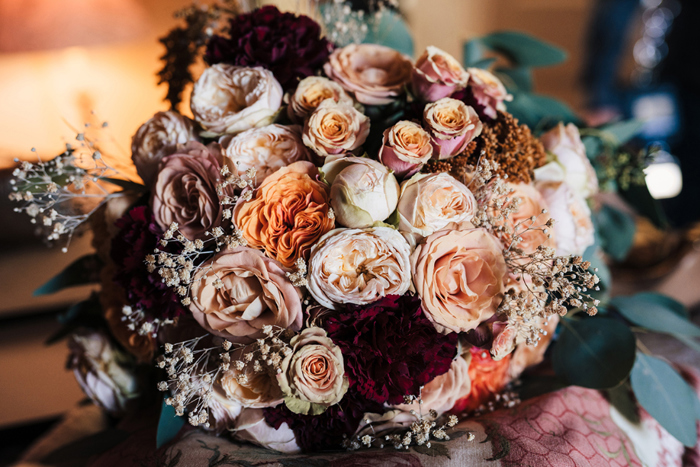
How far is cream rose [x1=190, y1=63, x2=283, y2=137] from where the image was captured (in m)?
0.55

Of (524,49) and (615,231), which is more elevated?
(524,49)

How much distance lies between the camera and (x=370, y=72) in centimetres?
60

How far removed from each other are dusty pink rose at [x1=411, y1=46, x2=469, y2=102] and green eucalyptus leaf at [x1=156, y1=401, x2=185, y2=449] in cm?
51

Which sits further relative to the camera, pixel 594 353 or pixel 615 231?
pixel 615 231

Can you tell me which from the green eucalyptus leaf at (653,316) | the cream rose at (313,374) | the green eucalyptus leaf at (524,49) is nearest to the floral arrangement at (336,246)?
the cream rose at (313,374)

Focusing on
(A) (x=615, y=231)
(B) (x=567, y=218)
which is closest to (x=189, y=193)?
(B) (x=567, y=218)

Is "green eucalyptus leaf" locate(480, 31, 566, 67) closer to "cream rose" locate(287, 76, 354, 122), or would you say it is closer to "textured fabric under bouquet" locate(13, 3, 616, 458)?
"textured fabric under bouquet" locate(13, 3, 616, 458)

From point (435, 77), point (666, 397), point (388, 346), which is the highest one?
point (435, 77)

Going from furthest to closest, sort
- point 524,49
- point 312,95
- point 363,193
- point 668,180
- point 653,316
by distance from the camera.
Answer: point 668,180
point 524,49
point 653,316
point 312,95
point 363,193

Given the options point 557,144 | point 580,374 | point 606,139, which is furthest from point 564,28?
point 580,374

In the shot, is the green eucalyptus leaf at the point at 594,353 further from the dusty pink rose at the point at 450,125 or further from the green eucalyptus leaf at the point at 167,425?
the green eucalyptus leaf at the point at 167,425

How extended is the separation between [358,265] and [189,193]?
230 mm

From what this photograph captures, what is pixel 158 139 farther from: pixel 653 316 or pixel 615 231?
pixel 615 231

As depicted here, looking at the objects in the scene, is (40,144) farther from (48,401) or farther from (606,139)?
(606,139)
